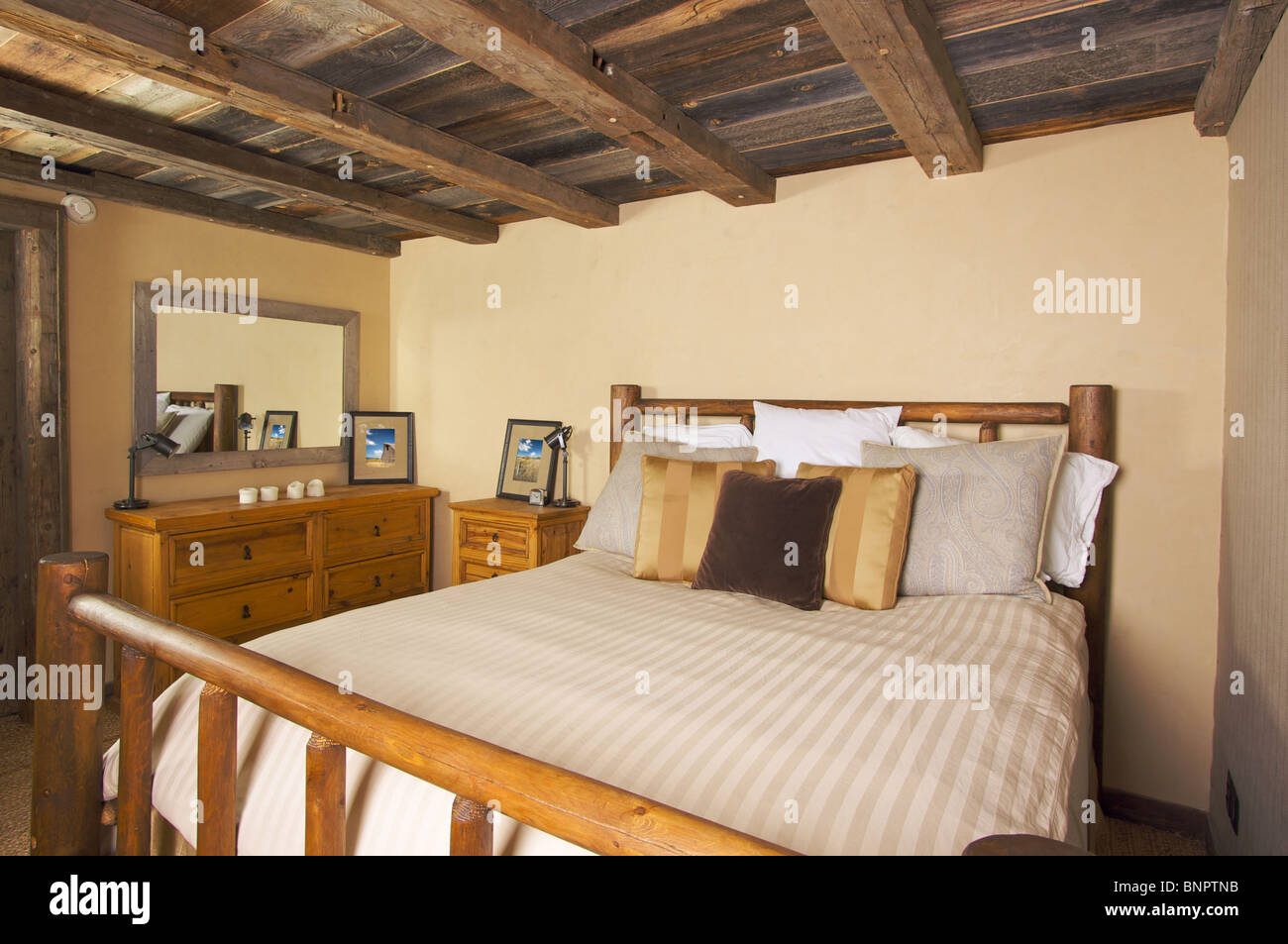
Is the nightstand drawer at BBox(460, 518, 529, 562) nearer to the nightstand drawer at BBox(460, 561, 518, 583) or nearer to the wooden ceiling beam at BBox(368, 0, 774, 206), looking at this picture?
the nightstand drawer at BBox(460, 561, 518, 583)

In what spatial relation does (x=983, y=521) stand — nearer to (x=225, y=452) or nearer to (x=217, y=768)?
(x=217, y=768)

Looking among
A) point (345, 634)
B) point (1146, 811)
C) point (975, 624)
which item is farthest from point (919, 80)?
point (1146, 811)

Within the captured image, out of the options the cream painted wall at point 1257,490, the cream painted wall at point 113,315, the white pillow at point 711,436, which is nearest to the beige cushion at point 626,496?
the white pillow at point 711,436

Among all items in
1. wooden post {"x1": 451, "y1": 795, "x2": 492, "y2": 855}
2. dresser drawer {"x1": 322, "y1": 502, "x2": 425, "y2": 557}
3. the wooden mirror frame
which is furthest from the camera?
dresser drawer {"x1": 322, "y1": 502, "x2": 425, "y2": 557}

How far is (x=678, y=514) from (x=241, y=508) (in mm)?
2020

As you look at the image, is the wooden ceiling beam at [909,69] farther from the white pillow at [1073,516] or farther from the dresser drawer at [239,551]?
the dresser drawer at [239,551]

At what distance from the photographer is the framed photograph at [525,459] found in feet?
11.8

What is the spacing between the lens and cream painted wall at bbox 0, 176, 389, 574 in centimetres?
298

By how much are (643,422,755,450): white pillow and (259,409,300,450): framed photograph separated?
79.0 inches

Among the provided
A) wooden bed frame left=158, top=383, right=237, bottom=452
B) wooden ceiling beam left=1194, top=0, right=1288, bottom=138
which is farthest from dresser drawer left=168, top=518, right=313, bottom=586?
wooden ceiling beam left=1194, top=0, right=1288, bottom=138

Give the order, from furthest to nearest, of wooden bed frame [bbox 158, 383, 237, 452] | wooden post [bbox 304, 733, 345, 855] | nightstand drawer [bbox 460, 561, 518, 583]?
wooden bed frame [bbox 158, 383, 237, 452] → nightstand drawer [bbox 460, 561, 518, 583] → wooden post [bbox 304, 733, 345, 855]

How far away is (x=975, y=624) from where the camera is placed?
1821 millimetres
